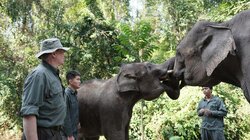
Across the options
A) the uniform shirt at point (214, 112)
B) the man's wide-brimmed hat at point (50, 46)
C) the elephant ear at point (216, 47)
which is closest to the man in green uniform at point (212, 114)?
the uniform shirt at point (214, 112)

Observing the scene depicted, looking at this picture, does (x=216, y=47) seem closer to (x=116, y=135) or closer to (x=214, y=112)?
(x=116, y=135)

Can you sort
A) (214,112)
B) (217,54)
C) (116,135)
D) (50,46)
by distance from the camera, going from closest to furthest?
(217,54) → (50,46) → (116,135) → (214,112)

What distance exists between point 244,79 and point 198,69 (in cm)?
56

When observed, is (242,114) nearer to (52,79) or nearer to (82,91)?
(82,91)

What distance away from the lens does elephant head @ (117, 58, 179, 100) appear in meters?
5.88

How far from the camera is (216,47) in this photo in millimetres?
3307

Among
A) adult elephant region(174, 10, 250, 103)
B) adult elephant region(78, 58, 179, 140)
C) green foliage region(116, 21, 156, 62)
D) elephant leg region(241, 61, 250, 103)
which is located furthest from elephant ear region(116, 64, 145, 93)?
green foliage region(116, 21, 156, 62)

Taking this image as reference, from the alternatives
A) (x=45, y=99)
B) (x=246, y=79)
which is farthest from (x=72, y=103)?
(x=246, y=79)

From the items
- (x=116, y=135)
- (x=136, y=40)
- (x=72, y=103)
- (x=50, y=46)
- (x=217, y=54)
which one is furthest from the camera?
(x=136, y=40)

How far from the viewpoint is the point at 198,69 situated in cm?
363

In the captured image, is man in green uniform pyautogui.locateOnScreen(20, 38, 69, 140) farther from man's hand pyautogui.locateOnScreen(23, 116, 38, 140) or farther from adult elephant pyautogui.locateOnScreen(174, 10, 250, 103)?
adult elephant pyautogui.locateOnScreen(174, 10, 250, 103)

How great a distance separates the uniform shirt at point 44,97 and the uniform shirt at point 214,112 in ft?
15.0

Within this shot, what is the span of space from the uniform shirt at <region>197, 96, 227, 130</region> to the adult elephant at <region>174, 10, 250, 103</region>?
12.8 feet

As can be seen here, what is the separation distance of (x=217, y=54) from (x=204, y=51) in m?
0.25
